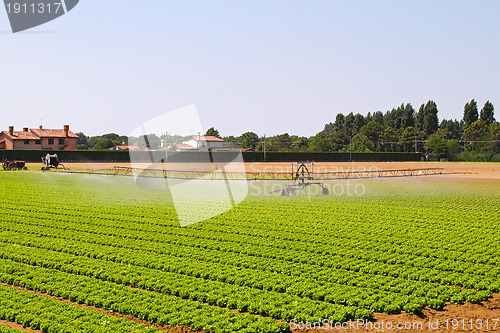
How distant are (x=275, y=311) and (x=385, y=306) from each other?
261cm

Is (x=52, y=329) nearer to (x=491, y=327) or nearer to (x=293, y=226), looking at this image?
(x=491, y=327)

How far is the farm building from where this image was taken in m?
105

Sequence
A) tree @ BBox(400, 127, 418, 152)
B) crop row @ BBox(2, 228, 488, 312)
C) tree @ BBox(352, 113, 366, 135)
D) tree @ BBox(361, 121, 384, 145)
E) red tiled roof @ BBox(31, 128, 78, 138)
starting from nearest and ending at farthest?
1. crop row @ BBox(2, 228, 488, 312)
2. red tiled roof @ BBox(31, 128, 78, 138)
3. tree @ BBox(400, 127, 418, 152)
4. tree @ BBox(361, 121, 384, 145)
5. tree @ BBox(352, 113, 366, 135)

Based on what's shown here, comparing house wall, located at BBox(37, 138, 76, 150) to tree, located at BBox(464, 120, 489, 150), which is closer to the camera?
house wall, located at BBox(37, 138, 76, 150)

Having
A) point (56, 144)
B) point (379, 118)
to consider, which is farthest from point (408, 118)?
point (56, 144)

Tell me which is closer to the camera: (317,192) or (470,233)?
(470,233)

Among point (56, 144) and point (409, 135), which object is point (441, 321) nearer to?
point (56, 144)

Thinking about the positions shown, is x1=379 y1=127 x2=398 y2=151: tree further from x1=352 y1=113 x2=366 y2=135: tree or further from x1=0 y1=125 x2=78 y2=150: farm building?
x1=0 y1=125 x2=78 y2=150: farm building

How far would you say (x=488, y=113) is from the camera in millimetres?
143125

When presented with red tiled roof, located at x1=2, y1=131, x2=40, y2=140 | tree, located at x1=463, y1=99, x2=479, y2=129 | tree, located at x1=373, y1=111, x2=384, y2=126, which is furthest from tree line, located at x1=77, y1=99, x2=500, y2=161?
red tiled roof, located at x1=2, y1=131, x2=40, y2=140

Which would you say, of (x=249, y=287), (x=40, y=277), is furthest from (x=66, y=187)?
(x=249, y=287)

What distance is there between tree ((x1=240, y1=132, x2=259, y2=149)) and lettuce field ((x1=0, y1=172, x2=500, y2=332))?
121 m

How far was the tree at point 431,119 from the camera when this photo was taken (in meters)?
145

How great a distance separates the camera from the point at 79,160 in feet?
295
